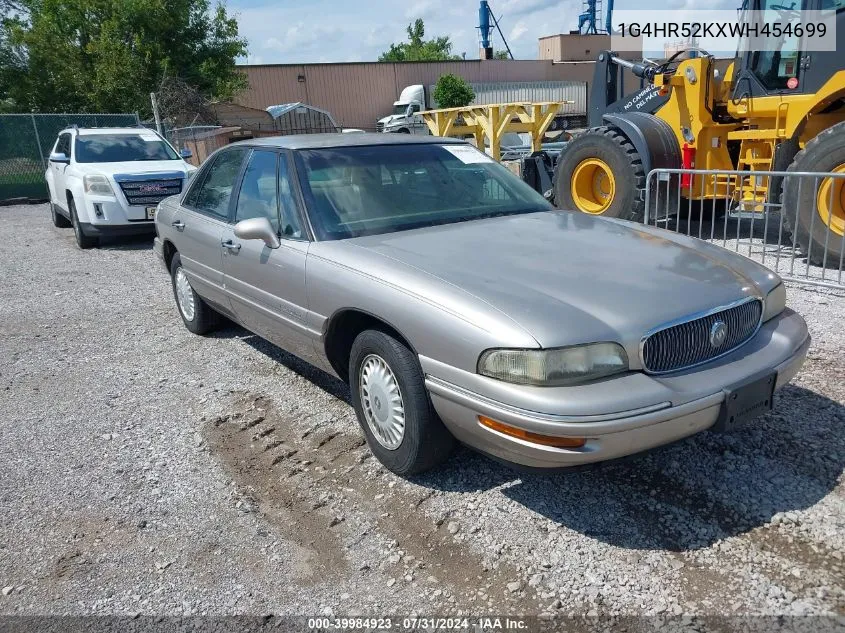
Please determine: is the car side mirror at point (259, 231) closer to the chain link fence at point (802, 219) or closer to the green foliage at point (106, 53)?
the chain link fence at point (802, 219)

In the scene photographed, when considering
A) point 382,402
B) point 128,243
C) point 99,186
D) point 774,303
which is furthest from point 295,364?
point 128,243

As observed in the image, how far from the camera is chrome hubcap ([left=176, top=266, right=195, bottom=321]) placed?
223 inches

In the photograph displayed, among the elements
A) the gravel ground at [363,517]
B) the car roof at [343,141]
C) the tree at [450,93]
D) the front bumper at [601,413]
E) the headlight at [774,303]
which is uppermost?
the tree at [450,93]

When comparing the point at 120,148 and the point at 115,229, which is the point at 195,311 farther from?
the point at 120,148

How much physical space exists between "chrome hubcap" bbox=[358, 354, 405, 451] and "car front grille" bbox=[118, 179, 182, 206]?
25.5 ft

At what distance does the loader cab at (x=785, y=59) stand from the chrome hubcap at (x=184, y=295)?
21.4 feet

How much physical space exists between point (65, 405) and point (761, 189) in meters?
7.25

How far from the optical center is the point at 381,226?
A: 147 inches

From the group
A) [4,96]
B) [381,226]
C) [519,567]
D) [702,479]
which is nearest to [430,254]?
[381,226]

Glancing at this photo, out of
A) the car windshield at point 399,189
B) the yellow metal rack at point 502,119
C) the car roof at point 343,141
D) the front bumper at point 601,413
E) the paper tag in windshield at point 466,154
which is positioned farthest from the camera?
the yellow metal rack at point 502,119

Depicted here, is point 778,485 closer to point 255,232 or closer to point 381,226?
point 381,226

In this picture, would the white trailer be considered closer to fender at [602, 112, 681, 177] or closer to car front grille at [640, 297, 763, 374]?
fender at [602, 112, 681, 177]

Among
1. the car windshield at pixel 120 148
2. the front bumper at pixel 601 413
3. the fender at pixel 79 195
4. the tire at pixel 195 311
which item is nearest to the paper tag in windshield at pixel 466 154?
the front bumper at pixel 601 413

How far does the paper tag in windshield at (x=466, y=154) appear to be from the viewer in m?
4.44
